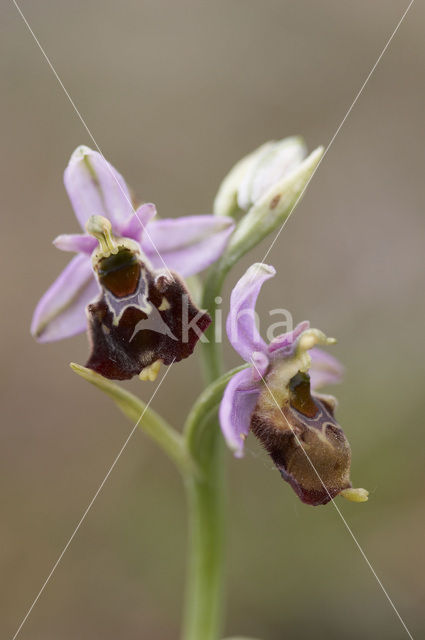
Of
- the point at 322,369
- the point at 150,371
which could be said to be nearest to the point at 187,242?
the point at 150,371

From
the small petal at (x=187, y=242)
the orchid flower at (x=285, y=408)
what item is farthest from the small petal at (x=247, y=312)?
the small petal at (x=187, y=242)

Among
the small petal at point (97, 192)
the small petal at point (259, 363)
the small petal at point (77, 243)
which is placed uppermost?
the small petal at point (97, 192)

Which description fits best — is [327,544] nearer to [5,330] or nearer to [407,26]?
[5,330]

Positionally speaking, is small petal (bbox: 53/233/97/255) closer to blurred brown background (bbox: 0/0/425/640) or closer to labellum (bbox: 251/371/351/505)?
labellum (bbox: 251/371/351/505)

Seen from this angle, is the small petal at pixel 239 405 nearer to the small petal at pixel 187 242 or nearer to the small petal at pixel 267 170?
the small petal at pixel 187 242

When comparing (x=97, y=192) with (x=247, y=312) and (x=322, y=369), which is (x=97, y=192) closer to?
(x=247, y=312)

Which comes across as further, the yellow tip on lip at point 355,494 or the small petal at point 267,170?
the small petal at point 267,170

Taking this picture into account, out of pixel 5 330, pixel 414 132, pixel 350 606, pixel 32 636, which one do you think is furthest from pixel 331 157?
pixel 32 636
